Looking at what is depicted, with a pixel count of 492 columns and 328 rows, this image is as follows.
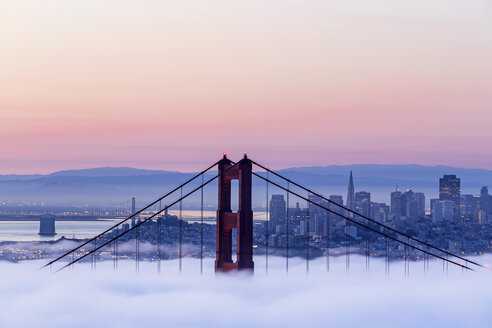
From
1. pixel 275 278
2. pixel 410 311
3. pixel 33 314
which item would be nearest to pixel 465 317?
pixel 410 311

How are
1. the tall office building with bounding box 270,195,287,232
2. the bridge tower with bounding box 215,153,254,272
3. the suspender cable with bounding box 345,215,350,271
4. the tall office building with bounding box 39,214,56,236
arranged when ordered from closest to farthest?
the bridge tower with bounding box 215,153,254,272 → the suspender cable with bounding box 345,215,350,271 → the tall office building with bounding box 39,214,56,236 → the tall office building with bounding box 270,195,287,232

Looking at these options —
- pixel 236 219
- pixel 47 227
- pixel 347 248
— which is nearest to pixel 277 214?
pixel 47 227

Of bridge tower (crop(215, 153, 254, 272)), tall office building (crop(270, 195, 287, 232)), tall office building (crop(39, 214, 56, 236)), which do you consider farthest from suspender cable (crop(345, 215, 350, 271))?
bridge tower (crop(215, 153, 254, 272))

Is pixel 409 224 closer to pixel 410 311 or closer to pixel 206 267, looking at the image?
pixel 206 267

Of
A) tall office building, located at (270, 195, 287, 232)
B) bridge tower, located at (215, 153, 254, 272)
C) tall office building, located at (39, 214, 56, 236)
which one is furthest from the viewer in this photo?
tall office building, located at (270, 195, 287, 232)

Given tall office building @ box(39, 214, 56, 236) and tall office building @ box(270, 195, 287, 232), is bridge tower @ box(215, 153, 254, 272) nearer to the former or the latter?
tall office building @ box(39, 214, 56, 236)

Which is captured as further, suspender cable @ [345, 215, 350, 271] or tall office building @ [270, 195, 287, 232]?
tall office building @ [270, 195, 287, 232]

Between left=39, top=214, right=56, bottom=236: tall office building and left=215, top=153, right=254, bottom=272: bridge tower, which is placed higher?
left=215, top=153, right=254, bottom=272: bridge tower

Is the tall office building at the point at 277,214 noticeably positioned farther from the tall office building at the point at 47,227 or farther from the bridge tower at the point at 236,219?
the bridge tower at the point at 236,219
